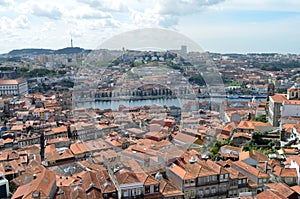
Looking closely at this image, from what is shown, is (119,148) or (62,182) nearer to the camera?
(119,148)

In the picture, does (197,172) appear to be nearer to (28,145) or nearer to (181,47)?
(181,47)

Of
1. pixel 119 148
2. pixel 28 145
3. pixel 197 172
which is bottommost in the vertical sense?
pixel 28 145

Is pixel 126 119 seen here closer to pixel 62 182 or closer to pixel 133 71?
pixel 133 71

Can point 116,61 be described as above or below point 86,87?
above

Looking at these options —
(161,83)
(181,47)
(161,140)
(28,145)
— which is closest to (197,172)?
(161,140)

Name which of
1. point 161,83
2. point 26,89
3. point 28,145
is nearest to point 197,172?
point 161,83

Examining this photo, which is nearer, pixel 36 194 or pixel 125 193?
pixel 36 194

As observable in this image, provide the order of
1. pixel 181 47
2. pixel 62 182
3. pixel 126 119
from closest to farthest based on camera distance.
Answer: pixel 181 47
pixel 126 119
pixel 62 182

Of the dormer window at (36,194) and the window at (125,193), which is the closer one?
the dormer window at (36,194)

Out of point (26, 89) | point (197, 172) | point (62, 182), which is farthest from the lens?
point (26, 89)

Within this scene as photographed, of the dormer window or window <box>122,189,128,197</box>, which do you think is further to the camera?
window <box>122,189,128,197</box>
